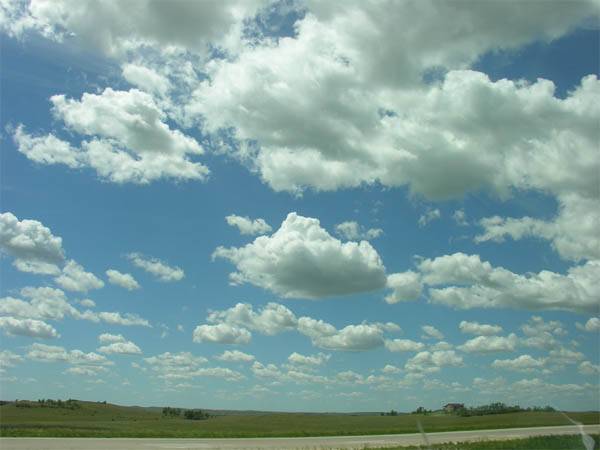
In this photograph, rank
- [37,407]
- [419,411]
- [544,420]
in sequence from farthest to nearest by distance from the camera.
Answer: [37,407]
[419,411]
[544,420]

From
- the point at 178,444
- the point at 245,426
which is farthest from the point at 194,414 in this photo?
the point at 178,444

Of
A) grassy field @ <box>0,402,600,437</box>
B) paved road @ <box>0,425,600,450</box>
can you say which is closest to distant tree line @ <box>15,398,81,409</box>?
grassy field @ <box>0,402,600,437</box>

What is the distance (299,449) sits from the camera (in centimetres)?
3600

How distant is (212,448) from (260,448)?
9.80 ft

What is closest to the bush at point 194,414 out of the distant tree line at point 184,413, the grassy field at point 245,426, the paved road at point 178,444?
the distant tree line at point 184,413

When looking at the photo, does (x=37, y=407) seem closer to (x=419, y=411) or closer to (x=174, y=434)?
(x=419, y=411)

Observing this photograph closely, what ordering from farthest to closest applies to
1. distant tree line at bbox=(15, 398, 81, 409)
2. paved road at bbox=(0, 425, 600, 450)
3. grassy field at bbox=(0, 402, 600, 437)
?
distant tree line at bbox=(15, 398, 81, 409), grassy field at bbox=(0, 402, 600, 437), paved road at bbox=(0, 425, 600, 450)

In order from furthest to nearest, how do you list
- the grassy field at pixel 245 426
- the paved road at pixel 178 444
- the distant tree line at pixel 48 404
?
1. the distant tree line at pixel 48 404
2. the grassy field at pixel 245 426
3. the paved road at pixel 178 444

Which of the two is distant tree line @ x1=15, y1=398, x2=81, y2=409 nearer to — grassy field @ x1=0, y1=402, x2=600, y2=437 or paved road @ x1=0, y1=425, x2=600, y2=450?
grassy field @ x1=0, y1=402, x2=600, y2=437

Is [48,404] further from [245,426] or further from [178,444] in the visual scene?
[178,444]

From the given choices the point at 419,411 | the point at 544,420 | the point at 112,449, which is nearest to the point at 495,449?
the point at 112,449

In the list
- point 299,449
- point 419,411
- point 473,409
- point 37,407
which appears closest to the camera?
point 299,449

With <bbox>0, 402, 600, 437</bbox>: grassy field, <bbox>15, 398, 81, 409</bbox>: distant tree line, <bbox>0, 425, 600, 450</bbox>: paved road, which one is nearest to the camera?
<bbox>0, 425, 600, 450</bbox>: paved road

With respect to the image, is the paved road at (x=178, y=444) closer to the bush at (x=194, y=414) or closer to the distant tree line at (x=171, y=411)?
the bush at (x=194, y=414)
